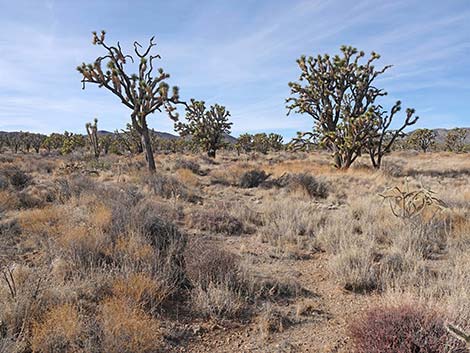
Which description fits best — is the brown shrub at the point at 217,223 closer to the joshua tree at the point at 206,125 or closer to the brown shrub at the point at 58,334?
the brown shrub at the point at 58,334

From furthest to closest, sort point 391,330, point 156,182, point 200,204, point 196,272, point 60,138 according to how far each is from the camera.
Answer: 1. point 60,138
2. point 156,182
3. point 200,204
4. point 196,272
5. point 391,330

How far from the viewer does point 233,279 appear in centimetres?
442

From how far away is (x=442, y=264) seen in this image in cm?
511

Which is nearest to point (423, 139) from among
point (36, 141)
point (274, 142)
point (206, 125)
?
point (274, 142)

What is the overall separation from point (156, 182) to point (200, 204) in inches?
98.6

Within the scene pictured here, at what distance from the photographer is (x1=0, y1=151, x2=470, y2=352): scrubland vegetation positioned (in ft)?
10.1

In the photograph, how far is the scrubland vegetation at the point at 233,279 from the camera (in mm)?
3086

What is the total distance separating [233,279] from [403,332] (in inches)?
86.2

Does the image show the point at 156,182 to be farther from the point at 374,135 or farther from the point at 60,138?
the point at 60,138

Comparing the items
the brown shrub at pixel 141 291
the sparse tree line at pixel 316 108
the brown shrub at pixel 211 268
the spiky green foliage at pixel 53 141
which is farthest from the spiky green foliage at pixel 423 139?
the spiky green foliage at pixel 53 141

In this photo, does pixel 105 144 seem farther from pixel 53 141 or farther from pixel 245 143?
pixel 245 143

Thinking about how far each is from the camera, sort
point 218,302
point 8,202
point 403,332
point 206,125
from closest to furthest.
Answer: point 403,332 → point 218,302 → point 8,202 → point 206,125

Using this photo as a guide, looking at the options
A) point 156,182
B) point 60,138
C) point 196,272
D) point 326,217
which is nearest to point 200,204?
point 156,182

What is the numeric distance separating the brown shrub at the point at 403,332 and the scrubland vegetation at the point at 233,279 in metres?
0.01
